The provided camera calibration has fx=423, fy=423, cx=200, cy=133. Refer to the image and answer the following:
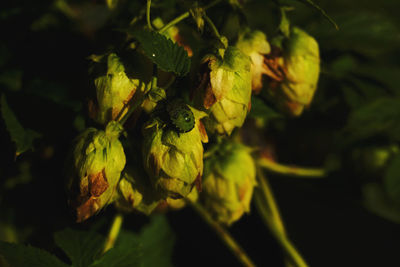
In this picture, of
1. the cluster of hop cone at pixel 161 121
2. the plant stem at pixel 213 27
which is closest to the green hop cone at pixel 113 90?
the cluster of hop cone at pixel 161 121

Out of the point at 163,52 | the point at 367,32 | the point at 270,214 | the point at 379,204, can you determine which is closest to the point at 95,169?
the point at 163,52

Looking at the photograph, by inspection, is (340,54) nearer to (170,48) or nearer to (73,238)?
(170,48)

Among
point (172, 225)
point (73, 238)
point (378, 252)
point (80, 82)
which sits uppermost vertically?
point (80, 82)

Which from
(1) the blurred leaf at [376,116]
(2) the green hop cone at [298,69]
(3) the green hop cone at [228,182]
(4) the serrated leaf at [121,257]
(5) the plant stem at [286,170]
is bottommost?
(5) the plant stem at [286,170]

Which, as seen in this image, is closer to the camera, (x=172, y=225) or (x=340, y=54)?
(x=340, y=54)

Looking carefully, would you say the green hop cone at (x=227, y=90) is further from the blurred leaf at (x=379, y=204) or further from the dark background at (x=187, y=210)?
the blurred leaf at (x=379, y=204)

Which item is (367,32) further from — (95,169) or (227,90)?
(95,169)

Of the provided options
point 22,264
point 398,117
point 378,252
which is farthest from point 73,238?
point 378,252
